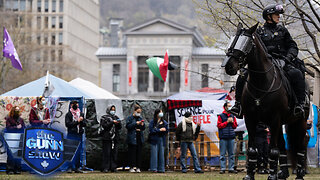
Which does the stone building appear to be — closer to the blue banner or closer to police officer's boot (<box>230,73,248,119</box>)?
the blue banner

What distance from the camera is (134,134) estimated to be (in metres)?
21.7

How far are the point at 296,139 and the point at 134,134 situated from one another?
28.5 ft

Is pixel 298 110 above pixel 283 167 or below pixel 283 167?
above

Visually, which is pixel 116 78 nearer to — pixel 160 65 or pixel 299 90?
pixel 160 65

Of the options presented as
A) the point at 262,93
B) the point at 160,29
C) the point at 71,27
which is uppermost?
the point at 71,27

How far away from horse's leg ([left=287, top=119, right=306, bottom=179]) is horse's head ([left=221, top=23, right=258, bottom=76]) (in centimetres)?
278

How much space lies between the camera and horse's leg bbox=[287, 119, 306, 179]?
13742 mm

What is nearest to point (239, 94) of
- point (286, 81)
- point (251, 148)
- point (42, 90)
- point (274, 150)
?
point (286, 81)

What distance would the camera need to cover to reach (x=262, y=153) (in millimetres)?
20047

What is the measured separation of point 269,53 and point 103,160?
9.86 metres

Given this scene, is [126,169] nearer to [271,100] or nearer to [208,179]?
[208,179]

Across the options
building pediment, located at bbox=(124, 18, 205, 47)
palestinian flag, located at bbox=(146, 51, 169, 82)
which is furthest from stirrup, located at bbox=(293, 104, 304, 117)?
building pediment, located at bbox=(124, 18, 205, 47)

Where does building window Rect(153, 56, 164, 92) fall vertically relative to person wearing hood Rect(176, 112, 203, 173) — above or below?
above

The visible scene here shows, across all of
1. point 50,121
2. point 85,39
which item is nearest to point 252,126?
point 50,121
